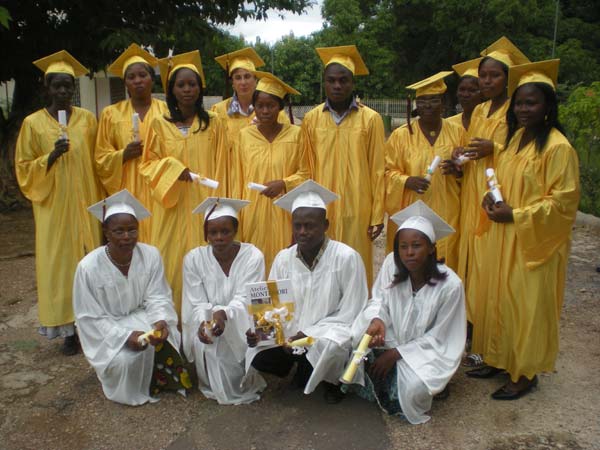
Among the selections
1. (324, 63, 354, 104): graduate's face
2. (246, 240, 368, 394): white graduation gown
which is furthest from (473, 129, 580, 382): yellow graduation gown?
(324, 63, 354, 104): graduate's face

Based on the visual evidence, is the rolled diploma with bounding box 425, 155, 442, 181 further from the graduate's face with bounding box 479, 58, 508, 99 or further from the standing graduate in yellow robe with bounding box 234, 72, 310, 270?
the standing graduate in yellow robe with bounding box 234, 72, 310, 270

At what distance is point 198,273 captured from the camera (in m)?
4.91

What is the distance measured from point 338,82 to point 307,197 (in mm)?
1323

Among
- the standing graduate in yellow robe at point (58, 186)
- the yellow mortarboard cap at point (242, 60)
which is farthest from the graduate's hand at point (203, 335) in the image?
the yellow mortarboard cap at point (242, 60)

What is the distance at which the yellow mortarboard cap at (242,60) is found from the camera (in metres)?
6.74

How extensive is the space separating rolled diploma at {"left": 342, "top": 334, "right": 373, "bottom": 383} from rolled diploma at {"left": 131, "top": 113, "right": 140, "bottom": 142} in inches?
112

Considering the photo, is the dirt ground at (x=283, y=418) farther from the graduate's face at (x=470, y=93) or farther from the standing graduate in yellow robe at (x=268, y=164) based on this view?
the graduate's face at (x=470, y=93)

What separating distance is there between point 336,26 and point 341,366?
32180 millimetres

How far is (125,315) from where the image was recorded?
4.81m

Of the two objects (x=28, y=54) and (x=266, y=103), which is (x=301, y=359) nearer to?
(x=266, y=103)

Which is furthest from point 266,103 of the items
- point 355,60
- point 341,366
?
point 341,366

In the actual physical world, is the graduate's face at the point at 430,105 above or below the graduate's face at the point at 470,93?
below

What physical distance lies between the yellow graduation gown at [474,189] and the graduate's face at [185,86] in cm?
249

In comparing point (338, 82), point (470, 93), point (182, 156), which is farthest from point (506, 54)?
point (182, 156)
